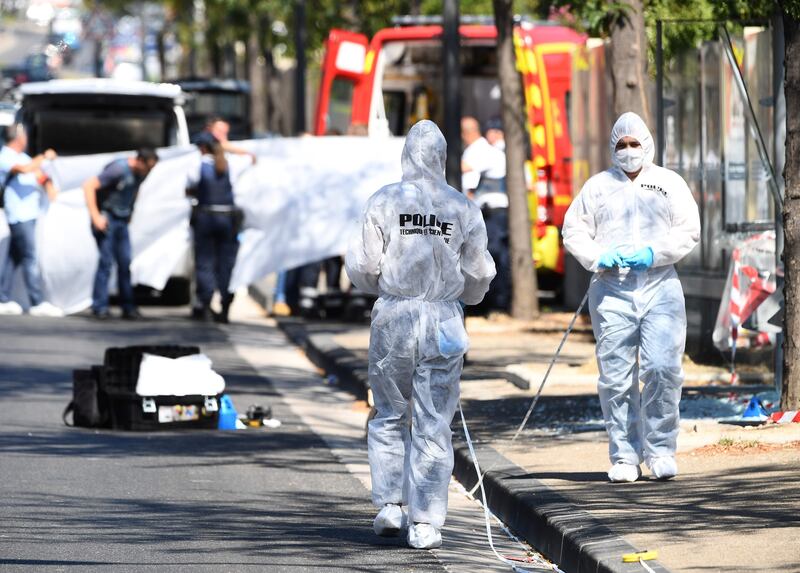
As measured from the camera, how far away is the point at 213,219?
18812 mm

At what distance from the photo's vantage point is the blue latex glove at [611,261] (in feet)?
28.8

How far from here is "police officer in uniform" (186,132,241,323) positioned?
1877 cm

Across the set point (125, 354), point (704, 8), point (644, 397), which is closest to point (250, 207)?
point (704, 8)

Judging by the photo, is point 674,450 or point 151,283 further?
point 151,283

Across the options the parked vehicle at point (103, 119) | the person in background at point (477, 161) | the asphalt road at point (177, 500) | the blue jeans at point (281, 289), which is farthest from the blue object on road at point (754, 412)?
the parked vehicle at point (103, 119)

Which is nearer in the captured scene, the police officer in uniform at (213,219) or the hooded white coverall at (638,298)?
the hooded white coverall at (638,298)

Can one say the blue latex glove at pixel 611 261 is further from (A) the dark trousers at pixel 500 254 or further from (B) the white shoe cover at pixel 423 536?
(A) the dark trousers at pixel 500 254

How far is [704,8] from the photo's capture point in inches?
569

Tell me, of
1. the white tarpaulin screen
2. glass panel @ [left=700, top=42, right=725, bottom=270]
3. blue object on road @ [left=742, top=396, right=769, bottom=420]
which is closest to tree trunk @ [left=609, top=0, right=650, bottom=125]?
glass panel @ [left=700, top=42, right=725, bottom=270]

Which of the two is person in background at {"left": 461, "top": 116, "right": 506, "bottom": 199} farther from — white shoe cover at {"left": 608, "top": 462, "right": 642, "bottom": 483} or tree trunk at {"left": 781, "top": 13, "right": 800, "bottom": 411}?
white shoe cover at {"left": 608, "top": 462, "right": 642, "bottom": 483}

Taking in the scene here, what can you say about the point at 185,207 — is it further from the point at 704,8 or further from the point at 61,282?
the point at 704,8

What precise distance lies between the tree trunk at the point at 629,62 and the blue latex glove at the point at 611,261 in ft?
14.4

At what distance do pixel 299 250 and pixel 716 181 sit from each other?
256 inches

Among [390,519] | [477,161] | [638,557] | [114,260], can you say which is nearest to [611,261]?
[390,519]
